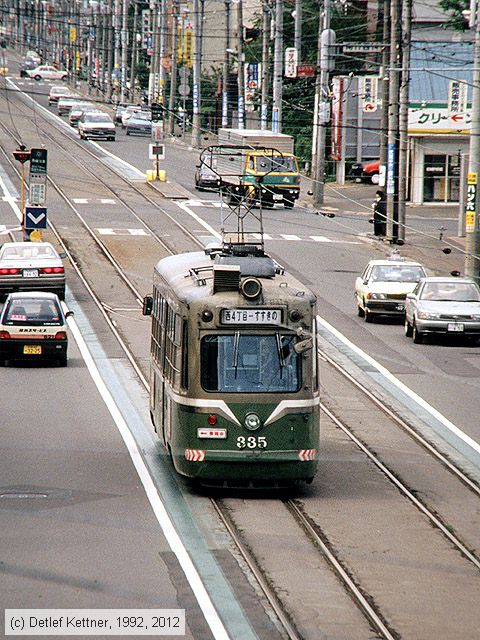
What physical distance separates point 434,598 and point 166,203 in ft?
159

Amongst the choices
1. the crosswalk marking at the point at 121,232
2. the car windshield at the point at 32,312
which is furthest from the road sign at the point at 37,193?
the car windshield at the point at 32,312

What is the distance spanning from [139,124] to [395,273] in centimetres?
5771

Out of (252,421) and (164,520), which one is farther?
(252,421)

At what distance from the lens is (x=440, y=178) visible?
212 feet

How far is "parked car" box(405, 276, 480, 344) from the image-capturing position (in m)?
32.3

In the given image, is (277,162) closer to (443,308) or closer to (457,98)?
(457,98)

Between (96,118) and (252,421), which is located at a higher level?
(96,118)

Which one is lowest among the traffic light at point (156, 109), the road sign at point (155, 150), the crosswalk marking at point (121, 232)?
the crosswalk marking at point (121, 232)

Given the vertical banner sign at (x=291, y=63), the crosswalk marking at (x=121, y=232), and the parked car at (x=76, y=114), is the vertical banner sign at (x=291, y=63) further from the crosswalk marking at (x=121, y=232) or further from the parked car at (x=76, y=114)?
the parked car at (x=76, y=114)

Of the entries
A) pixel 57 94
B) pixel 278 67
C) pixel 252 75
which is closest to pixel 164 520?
pixel 278 67

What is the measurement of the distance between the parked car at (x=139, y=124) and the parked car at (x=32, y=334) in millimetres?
64184

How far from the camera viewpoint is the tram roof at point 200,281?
17.2 metres

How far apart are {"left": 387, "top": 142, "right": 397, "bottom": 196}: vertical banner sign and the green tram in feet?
109

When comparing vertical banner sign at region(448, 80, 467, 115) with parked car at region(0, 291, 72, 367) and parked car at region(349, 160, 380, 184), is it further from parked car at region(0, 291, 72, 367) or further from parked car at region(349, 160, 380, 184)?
parked car at region(0, 291, 72, 367)
